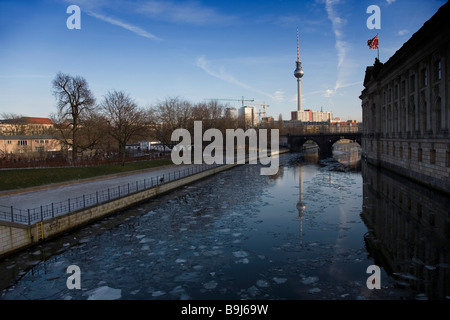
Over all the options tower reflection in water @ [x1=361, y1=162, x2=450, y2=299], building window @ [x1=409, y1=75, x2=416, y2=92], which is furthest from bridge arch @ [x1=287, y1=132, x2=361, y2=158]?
tower reflection in water @ [x1=361, y1=162, x2=450, y2=299]

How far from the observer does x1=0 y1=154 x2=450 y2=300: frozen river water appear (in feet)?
37.5

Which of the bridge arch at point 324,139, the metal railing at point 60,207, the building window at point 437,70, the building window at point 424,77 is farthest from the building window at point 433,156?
the bridge arch at point 324,139

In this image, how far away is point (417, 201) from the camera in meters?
24.9

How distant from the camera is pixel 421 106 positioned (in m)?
33.6

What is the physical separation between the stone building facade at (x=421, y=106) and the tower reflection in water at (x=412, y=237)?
375cm

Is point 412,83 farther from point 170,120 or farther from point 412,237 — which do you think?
point 170,120

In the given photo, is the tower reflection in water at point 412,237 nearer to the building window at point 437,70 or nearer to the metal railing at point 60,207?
the building window at point 437,70

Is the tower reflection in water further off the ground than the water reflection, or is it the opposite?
the water reflection

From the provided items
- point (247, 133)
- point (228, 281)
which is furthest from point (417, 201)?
point (247, 133)

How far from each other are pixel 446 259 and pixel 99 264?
1522cm

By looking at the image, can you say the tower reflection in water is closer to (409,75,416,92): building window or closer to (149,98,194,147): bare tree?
(409,75,416,92): building window

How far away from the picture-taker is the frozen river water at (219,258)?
11.4 m

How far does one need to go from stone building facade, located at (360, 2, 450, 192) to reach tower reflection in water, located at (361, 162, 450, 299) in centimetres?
375
